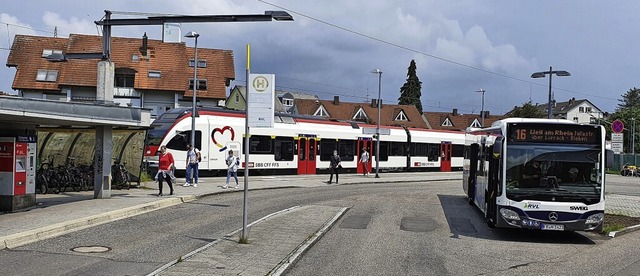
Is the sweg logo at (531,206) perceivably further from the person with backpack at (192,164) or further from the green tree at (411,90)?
the green tree at (411,90)

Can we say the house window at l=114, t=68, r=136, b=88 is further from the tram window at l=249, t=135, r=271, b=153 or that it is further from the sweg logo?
the sweg logo

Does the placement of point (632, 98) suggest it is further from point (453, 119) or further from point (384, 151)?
point (384, 151)

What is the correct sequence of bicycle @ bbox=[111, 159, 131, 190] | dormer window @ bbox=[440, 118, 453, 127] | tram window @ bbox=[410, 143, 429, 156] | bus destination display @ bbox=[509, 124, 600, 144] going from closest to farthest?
bus destination display @ bbox=[509, 124, 600, 144], bicycle @ bbox=[111, 159, 131, 190], tram window @ bbox=[410, 143, 429, 156], dormer window @ bbox=[440, 118, 453, 127]

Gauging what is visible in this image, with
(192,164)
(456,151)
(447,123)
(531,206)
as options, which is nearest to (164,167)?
(192,164)

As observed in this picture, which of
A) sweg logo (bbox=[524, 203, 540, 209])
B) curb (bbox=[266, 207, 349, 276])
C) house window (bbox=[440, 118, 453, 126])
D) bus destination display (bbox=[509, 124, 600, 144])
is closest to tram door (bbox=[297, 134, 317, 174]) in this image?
curb (bbox=[266, 207, 349, 276])

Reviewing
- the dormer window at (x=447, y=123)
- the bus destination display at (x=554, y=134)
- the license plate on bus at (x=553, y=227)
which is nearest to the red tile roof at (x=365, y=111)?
the dormer window at (x=447, y=123)

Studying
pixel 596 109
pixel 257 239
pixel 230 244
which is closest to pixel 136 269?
pixel 230 244

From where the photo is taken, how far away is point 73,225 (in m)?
13.3

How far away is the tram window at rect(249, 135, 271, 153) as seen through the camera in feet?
113

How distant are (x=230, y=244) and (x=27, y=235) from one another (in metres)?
3.70

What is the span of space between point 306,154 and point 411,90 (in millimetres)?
74347

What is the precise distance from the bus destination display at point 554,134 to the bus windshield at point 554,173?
130 millimetres

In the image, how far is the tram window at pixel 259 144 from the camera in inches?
1351

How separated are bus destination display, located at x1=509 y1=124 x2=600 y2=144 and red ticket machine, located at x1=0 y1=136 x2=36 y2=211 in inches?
458
